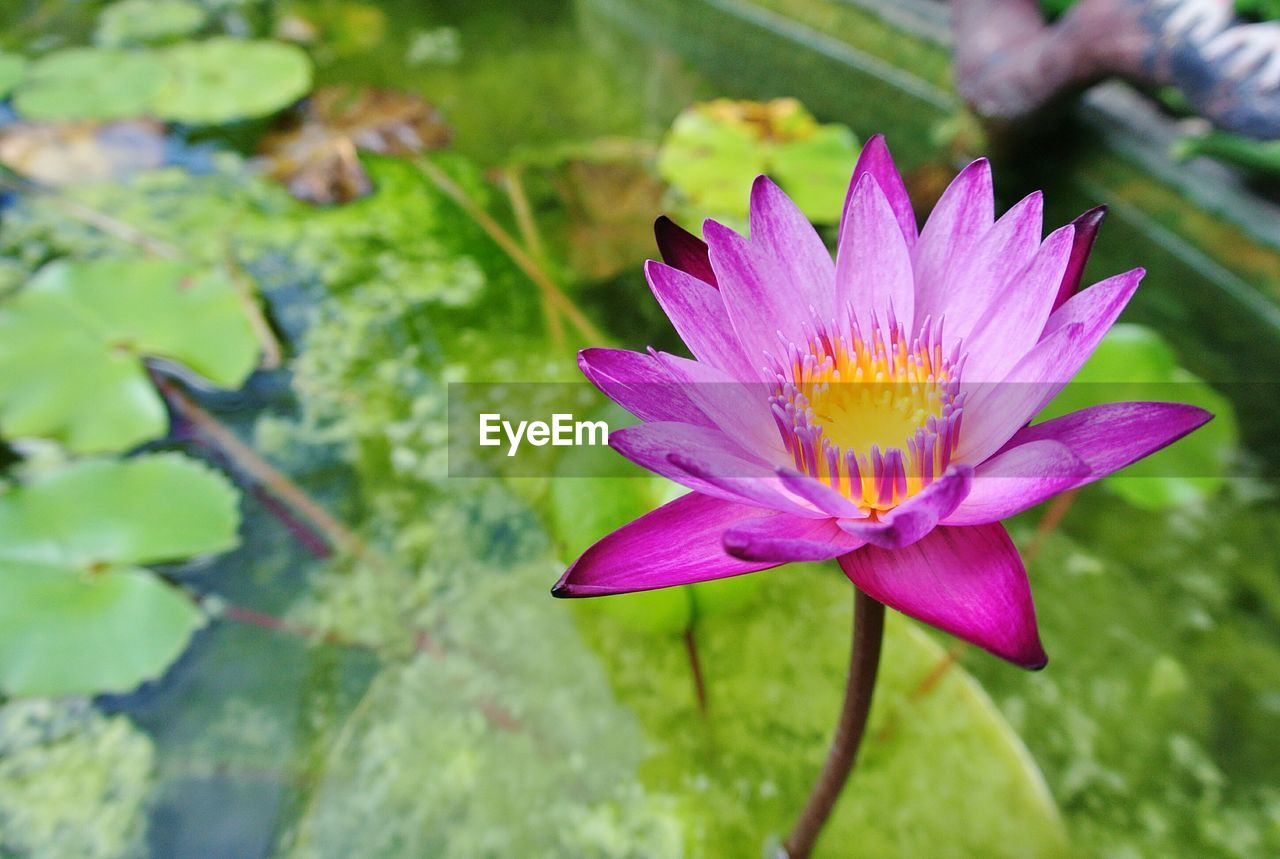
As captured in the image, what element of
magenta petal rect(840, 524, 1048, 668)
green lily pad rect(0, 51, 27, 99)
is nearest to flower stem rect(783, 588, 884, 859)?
magenta petal rect(840, 524, 1048, 668)

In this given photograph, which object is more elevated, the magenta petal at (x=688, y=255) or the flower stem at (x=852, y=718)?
the magenta petal at (x=688, y=255)

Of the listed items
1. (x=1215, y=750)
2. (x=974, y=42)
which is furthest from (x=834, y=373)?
(x=974, y=42)

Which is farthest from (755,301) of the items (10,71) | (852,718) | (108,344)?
(10,71)

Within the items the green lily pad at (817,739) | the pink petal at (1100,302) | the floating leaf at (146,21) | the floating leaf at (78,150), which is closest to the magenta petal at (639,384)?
the pink petal at (1100,302)

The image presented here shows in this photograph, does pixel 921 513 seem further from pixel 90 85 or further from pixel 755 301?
pixel 90 85

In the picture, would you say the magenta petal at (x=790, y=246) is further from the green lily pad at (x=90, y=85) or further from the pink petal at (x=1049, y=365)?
the green lily pad at (x=90, y=85)

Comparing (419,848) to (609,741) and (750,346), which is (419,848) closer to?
(609,741)

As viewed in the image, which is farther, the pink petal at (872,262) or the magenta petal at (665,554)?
the pink petal at (872,262)

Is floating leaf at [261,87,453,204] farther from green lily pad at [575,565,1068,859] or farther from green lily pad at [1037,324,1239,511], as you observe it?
green lily pad at [1037,324,1239,511]
